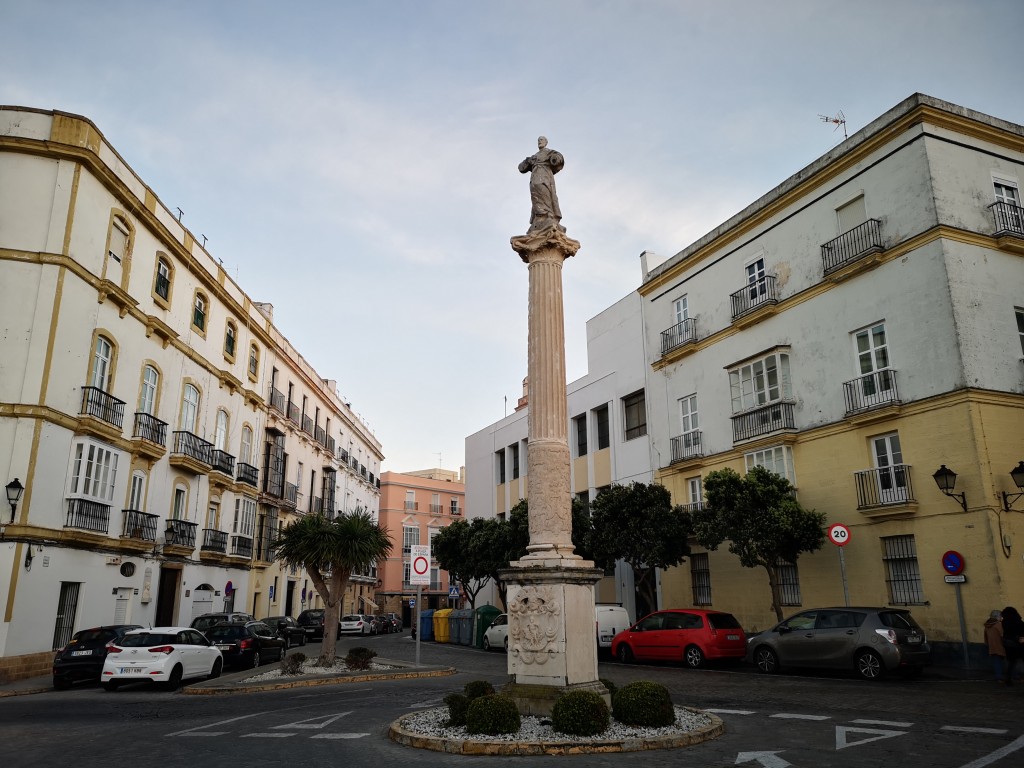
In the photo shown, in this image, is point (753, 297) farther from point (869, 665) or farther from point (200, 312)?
point (200, 312)

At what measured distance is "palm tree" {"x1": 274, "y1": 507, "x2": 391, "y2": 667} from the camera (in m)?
19.4

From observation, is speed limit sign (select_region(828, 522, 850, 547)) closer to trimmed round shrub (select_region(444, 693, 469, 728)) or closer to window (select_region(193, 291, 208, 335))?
trimmed round shrub (select_region(444, 693, 469, 728))

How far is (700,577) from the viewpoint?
2680 cm

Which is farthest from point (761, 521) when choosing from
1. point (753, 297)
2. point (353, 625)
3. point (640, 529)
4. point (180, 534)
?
point (353, 625)

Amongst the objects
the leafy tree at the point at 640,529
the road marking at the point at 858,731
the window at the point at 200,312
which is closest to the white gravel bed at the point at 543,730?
the road marking at the point at 858,731

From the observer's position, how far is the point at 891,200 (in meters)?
20.8

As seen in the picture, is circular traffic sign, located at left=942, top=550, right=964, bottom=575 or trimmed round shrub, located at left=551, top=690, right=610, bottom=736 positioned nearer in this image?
trimmed round shrub, located at left=551, top=690, right=610, bottom=736

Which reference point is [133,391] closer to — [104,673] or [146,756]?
[104,673]

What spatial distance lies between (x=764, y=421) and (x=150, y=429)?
1957 cm

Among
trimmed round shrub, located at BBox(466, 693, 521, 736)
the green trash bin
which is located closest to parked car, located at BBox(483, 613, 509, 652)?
the green trash bin

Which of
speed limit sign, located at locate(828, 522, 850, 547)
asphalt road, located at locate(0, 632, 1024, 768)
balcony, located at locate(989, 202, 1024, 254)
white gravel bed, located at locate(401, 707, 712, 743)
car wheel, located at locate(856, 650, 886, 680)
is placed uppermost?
balcony, located at locate(989, 202, 1024, 254)

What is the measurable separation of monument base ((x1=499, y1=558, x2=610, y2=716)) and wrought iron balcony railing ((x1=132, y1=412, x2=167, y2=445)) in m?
18.3

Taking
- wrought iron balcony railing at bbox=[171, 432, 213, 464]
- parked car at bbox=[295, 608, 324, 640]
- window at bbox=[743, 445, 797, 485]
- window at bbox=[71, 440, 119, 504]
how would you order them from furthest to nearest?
parked car at bbox=[295, 608, 324, 640] < wrought iron balcony railing at bbox=[171, 432, 213, 464] < window at bbox=[743, 445, 797, 485] < window at bbox=[71, 440, 119, 504]

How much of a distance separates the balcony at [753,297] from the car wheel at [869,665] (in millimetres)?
11758
